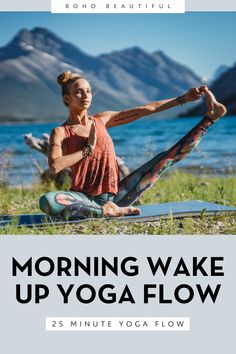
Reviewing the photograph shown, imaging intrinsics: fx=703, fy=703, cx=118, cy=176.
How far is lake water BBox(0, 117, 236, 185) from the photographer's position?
7.78m

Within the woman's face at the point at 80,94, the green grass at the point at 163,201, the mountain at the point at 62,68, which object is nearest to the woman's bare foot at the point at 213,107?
the green grass at the point at 163,201

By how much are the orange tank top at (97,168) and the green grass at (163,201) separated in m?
0.30

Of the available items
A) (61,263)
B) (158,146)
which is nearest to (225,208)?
(61,263)

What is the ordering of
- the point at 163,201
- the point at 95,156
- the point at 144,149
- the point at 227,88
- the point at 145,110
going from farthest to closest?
1. the point at 227,88
2. the point at 144,149
3. the point at 163,201
4. the point at 145,110
5. the point at 95,156

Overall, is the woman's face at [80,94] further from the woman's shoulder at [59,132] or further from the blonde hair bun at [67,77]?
the woman's shoulder at [59,132]

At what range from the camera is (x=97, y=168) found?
581cm

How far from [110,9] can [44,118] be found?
13.4 ft

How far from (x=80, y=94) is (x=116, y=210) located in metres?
1.01

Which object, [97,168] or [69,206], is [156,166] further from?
[69,206]

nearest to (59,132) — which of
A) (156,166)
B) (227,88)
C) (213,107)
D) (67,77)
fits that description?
(67,77)

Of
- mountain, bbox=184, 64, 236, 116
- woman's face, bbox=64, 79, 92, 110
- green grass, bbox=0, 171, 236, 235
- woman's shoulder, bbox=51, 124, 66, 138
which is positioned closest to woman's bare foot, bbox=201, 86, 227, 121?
green grass, bbox=0, 171, 236, 235

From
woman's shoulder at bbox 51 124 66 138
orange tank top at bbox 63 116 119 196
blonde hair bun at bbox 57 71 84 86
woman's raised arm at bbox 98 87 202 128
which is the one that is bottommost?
orange tank top at bbox 63 116 119 196

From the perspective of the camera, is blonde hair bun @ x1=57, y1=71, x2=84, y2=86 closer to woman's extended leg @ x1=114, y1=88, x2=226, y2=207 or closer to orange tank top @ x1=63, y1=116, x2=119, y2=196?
orange tank top @ x1=63, y1=116, x2=119, y2=196

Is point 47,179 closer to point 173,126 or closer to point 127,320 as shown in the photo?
point 173,126
